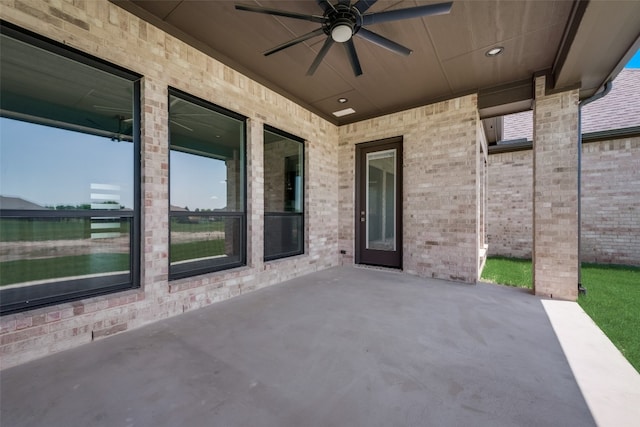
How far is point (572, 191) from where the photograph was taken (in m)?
3.59

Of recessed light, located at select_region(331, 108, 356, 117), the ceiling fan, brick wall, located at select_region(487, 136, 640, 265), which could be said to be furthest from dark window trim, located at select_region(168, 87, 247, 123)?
brick wall, located at select_region(487, 136, 640, 265)

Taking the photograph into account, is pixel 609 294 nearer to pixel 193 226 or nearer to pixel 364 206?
pixel 364 206

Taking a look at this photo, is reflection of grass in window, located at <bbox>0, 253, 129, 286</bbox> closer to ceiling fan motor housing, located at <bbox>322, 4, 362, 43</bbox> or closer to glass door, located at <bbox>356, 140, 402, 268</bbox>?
ceiling fan motor housing, located at <bbox>322, 4, 362, 43</bbox>

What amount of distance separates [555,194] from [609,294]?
177 cm

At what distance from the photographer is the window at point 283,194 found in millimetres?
4461

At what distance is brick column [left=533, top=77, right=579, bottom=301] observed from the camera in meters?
3.60

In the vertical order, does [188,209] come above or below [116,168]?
below

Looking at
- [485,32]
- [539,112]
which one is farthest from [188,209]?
[539,112]

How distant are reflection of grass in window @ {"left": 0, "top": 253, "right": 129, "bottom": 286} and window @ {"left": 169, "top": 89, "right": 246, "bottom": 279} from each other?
0.55 meters

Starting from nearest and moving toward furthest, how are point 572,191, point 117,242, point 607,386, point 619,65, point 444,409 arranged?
point 444,409 < point 607,386 < point 117,242 < point 619,65 < point 572,191

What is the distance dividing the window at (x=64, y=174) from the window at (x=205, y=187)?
524 millimetres

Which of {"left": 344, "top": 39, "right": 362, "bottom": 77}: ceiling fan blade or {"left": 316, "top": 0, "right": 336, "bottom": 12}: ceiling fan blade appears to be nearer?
{"left": 316, "top": 0, "right": 336, "bottom": 12}: ceiling fan blade

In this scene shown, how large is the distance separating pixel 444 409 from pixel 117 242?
3245 mm

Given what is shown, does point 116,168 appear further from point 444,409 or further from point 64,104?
point 444,409
